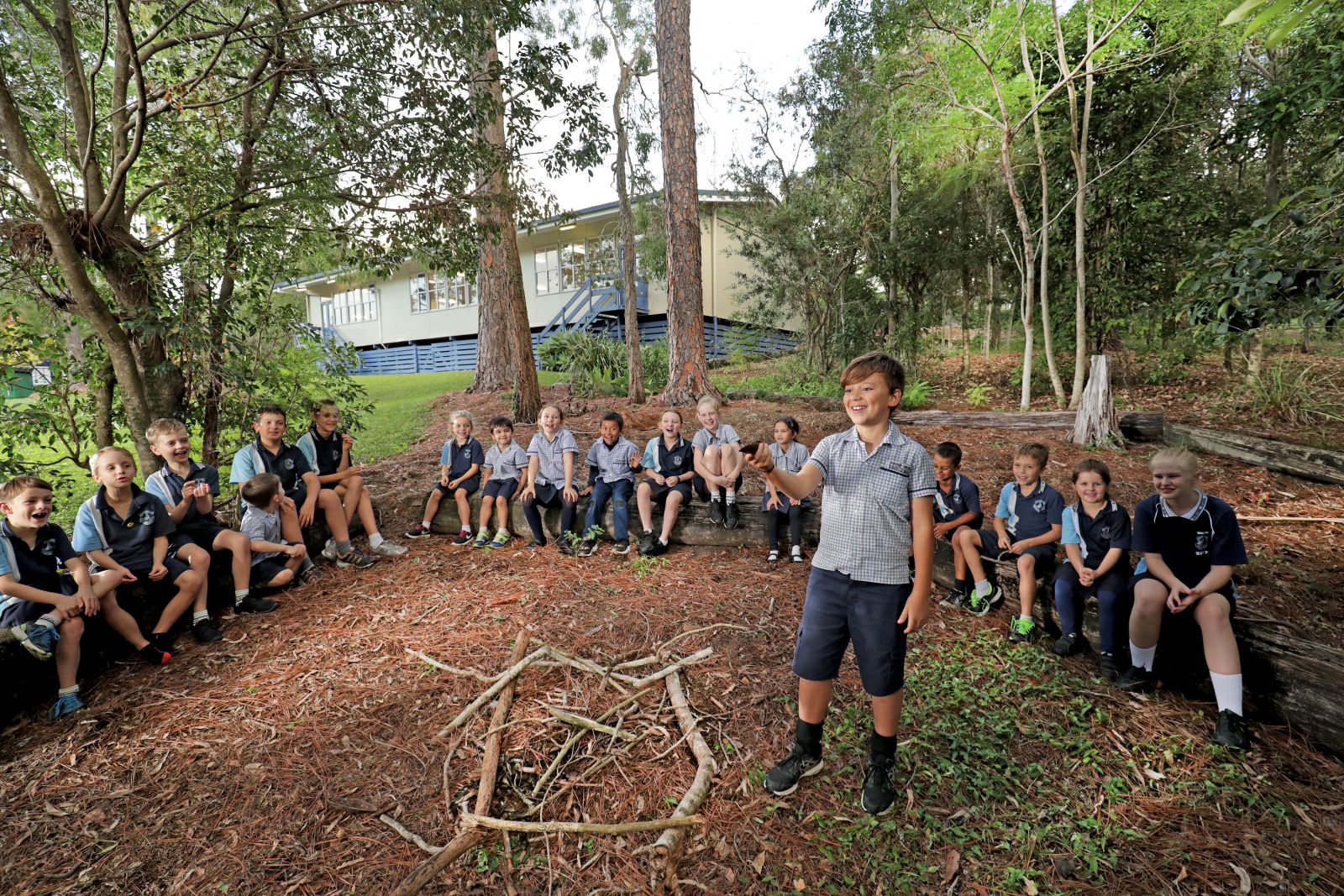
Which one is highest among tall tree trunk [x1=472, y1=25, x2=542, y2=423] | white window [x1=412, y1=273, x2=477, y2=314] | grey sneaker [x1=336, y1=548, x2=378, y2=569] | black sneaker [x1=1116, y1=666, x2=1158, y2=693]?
white window [x1=412, y1=273, x2=477, y2=314]

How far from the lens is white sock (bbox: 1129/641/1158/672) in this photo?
11.6 ft

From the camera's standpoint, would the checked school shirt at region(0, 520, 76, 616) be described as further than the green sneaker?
No

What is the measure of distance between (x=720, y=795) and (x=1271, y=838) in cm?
222

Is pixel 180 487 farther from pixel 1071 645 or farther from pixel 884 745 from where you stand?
pixel 1071 645

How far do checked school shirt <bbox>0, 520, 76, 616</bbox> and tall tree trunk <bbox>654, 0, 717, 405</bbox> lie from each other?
684 centimetres

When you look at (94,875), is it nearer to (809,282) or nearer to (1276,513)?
(1276,513)

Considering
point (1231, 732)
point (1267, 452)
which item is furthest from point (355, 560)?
point (1267, 452)

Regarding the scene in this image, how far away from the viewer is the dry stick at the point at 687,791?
106 inches

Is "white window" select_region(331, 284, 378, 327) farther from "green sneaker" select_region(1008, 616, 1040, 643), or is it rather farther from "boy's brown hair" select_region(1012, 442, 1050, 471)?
"green sneaker" select_region(1008, 616, 1040, 643)

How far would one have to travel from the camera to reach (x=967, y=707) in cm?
347

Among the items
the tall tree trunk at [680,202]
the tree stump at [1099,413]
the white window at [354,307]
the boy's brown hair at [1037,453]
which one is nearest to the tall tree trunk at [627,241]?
the tall tree trunk at [680,202]

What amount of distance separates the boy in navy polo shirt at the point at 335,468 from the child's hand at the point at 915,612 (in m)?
4.20

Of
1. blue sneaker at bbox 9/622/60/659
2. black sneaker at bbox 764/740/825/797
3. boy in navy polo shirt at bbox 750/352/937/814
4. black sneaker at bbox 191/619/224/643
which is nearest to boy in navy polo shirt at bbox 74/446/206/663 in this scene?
black sneaker at bbox 191/619/224/643

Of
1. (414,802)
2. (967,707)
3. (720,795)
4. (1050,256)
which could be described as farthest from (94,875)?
(1050,256)
